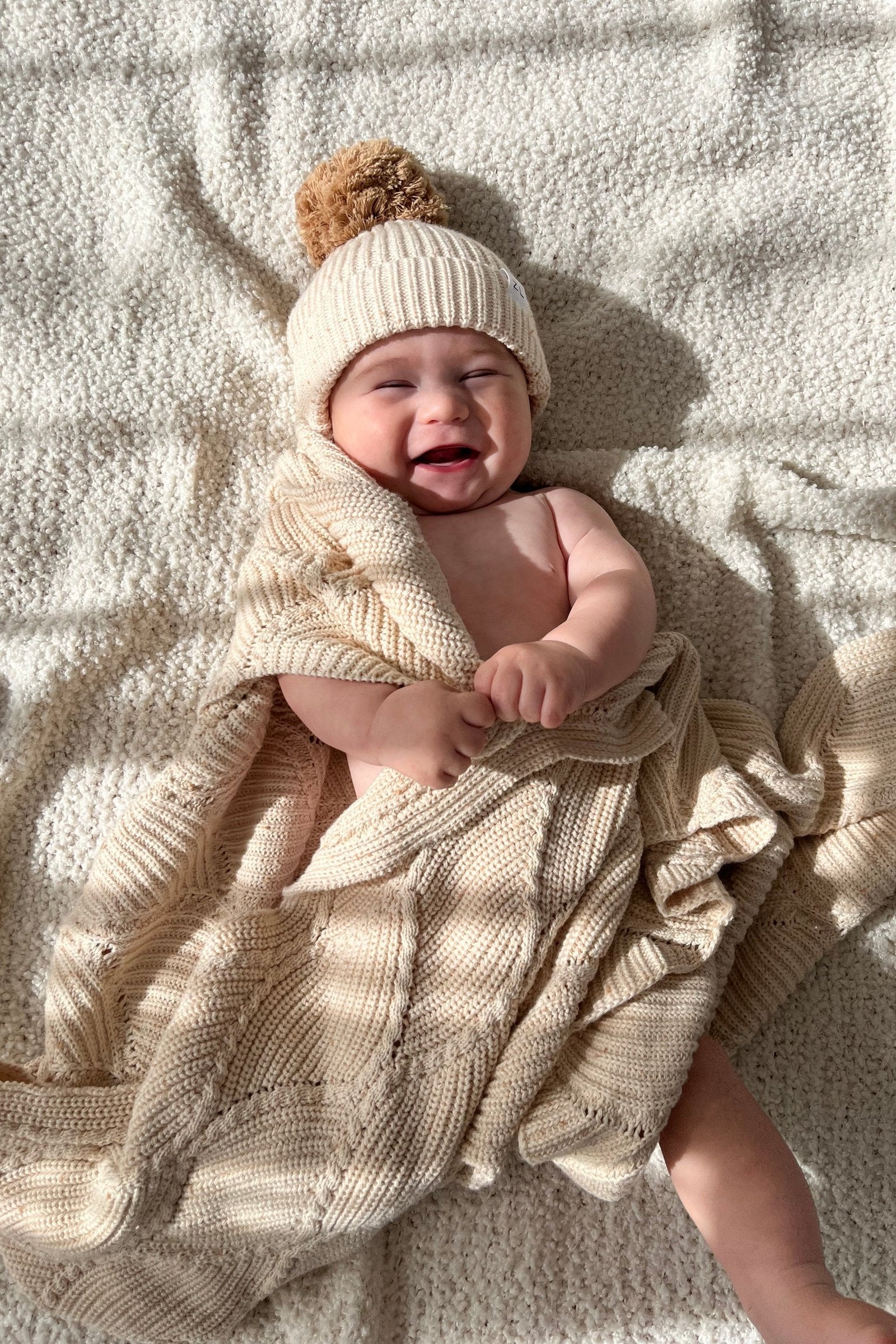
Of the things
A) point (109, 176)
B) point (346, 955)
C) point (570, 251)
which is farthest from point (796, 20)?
point (346, 955)

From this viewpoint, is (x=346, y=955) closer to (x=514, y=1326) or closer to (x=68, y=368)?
(x=514, y=1326)

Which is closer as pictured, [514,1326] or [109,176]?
[514,1326]

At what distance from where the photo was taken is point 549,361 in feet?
4.61

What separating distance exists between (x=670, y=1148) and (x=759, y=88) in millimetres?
1368

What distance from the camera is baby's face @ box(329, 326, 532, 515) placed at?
3.92 feet

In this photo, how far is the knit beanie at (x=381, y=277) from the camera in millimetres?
1198

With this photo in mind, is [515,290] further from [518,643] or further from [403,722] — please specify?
[403,722]

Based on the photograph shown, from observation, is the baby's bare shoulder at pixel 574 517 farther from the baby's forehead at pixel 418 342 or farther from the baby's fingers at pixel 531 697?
the baby's fingers at pixel 531 697

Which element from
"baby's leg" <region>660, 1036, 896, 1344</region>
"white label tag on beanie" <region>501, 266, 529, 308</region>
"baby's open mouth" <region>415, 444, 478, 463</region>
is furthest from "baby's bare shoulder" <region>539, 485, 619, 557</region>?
"baby's leg" <region>660, 1036, 896, 1344</region>

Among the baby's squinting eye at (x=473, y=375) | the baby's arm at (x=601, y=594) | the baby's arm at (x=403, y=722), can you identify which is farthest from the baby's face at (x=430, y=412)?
the baby's arm at (x=403, y=722)

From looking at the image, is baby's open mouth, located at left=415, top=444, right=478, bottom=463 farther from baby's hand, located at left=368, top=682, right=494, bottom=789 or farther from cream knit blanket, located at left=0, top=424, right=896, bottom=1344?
baby's hand, located at left=368, top=682, right=494, bottom=789

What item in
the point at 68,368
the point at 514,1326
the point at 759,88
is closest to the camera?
the point at 514,1326

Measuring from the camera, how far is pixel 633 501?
132 cm

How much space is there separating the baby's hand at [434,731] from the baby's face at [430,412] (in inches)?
12.6
